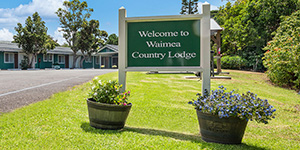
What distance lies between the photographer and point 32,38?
30156mm

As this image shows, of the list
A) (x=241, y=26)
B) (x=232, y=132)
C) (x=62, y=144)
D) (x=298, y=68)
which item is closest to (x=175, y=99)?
(x=232, y=132)

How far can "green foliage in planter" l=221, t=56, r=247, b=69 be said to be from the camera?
71.8ft

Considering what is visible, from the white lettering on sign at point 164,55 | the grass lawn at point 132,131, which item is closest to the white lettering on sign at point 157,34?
the white lettering on sign at point 164,55

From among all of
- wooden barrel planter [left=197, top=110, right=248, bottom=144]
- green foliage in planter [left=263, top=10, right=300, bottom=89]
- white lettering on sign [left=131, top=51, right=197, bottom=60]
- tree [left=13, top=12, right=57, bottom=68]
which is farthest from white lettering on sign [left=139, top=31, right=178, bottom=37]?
tree [left=13, top=12, right=57, bottom=68]

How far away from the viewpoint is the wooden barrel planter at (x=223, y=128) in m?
2.96

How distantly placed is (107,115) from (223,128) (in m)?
1.68

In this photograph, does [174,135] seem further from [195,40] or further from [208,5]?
[208,5]

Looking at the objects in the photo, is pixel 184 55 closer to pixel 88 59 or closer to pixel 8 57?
pixel 8 57

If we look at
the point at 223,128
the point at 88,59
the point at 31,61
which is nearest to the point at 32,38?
the point at 31,61

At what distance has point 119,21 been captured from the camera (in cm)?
393

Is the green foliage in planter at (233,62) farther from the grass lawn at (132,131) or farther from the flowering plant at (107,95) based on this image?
the flowering plant at (107,95)

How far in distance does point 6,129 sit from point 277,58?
1257cm

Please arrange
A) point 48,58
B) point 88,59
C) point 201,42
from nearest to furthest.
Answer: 1. point 201,42
2. point 48,58
3. point 88,59

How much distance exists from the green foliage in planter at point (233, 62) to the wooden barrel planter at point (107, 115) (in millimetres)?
20714
